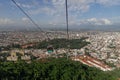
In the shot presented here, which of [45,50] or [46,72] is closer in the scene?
[46,72]

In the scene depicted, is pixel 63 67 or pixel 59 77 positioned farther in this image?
pixel 63 67

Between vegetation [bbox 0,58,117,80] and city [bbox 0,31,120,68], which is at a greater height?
vegetation [bbox 0,58,117,80]

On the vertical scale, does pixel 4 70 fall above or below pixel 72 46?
above

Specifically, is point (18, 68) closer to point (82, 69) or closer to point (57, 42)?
point (82, 69)

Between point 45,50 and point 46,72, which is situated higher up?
point 46,72

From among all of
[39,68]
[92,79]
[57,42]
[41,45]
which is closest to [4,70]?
[39,68]

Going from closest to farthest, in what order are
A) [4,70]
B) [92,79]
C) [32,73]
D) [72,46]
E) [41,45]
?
[4,70], [32,73], [92,79], [41,45], [72,46]

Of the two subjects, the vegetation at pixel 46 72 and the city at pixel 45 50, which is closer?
the vegetation at pixel 46 72

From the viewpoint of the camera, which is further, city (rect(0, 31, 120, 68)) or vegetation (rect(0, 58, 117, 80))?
city (rect(0, 31, 120, 68))

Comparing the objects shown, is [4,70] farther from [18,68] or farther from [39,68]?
[39,68]

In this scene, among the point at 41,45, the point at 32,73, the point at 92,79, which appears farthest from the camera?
the point at 41,45

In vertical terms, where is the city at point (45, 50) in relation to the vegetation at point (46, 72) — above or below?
below
